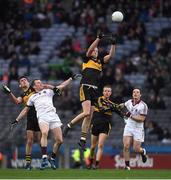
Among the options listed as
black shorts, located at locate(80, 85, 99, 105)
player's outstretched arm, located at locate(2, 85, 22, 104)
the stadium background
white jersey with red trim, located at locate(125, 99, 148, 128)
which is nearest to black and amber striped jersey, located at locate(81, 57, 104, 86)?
black shorts, located at locate(80, 85, 99, 105)

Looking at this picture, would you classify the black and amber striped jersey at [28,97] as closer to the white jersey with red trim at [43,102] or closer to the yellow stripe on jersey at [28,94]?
the yellow stripe on jersey at [28,94]

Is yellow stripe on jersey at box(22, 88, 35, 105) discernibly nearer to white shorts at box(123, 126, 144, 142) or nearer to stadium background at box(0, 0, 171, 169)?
white shorts at box(123, 126, 144, 142)

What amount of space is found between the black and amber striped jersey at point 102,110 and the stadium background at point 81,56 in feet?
20.7

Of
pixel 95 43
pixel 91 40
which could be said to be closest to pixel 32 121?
pixel 95 43

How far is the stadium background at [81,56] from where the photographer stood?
34469mm

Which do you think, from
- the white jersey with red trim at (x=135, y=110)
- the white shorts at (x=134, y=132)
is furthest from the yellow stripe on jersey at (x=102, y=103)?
the white shorts at (x=134, y=132)

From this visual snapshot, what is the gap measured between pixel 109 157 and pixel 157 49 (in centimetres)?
896

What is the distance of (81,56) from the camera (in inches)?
1572

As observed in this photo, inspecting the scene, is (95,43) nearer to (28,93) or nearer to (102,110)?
(102,110)

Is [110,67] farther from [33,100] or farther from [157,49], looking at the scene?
[33,100]

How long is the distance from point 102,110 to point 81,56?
14.1m

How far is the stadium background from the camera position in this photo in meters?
34.5

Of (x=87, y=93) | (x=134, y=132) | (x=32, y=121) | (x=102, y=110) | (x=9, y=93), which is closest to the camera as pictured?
(x=87, y=93)

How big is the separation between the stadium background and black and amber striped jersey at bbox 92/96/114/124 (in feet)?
20.7
